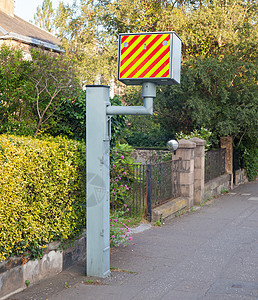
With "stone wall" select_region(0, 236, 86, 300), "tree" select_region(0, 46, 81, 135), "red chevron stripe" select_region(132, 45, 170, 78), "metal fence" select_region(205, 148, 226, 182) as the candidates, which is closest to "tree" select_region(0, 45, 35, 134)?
"tree" select_region(0, 46, 81, 135)

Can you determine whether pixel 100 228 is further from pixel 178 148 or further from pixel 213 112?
pixel 213 112

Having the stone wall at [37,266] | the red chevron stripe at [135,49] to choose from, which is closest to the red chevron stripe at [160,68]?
the red chevron stripe at [135,49]

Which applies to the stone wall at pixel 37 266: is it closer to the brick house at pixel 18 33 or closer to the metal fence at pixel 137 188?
the metal fence at pixel 137 188

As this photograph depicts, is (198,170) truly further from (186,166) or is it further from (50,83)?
(50,83)

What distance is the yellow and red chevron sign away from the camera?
17.9 feet

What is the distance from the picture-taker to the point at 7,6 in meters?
22.2

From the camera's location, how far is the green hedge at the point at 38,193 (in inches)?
194

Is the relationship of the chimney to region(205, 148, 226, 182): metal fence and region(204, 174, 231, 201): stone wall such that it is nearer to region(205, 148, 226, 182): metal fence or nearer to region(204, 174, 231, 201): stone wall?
region(205, 148, 226, 182): metal fence

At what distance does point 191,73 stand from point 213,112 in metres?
1.68

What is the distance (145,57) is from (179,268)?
3.30 metres

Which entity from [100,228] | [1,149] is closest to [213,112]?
[100,228]

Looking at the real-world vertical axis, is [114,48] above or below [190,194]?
above

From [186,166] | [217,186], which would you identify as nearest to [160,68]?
[186,166]

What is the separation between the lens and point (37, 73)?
781 cm
